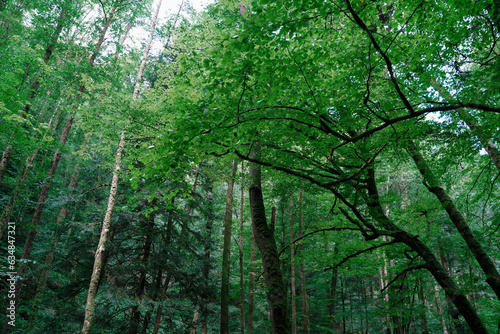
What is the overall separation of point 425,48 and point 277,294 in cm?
442

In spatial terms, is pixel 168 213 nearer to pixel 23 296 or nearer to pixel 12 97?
pixel 12 97

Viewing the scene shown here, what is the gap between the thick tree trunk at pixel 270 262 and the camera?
4.04 metres

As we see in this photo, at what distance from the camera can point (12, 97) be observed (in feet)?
23.8

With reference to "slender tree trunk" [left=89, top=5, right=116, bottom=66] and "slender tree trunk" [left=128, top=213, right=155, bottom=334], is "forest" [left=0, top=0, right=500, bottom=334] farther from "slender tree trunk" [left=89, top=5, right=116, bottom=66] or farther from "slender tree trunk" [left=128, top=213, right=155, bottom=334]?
"slender tree trunk" [left=89, top=5, right=116, bottom=66]

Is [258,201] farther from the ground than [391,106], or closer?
closer

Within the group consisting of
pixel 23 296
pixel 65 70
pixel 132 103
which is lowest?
pixel 23 296

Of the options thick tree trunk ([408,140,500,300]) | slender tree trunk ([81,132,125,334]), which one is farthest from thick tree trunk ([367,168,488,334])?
slender tree trunk ([81,132,125,334])

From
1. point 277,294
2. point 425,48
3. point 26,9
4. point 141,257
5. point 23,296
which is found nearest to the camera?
point 425,48

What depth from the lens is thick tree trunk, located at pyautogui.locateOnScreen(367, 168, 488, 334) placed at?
14.0 ft

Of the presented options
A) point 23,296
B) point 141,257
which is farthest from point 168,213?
point 23,296

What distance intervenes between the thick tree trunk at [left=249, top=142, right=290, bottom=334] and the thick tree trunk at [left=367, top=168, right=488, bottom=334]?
2024 millimetres

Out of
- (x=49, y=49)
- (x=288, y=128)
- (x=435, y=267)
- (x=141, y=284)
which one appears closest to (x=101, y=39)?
→ (x=49, y=49)

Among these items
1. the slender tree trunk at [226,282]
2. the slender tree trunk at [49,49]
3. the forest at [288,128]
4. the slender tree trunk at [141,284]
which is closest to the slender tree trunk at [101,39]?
the forest at [288,128]

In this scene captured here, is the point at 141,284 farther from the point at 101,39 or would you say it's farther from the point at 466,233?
the point at 101,39
